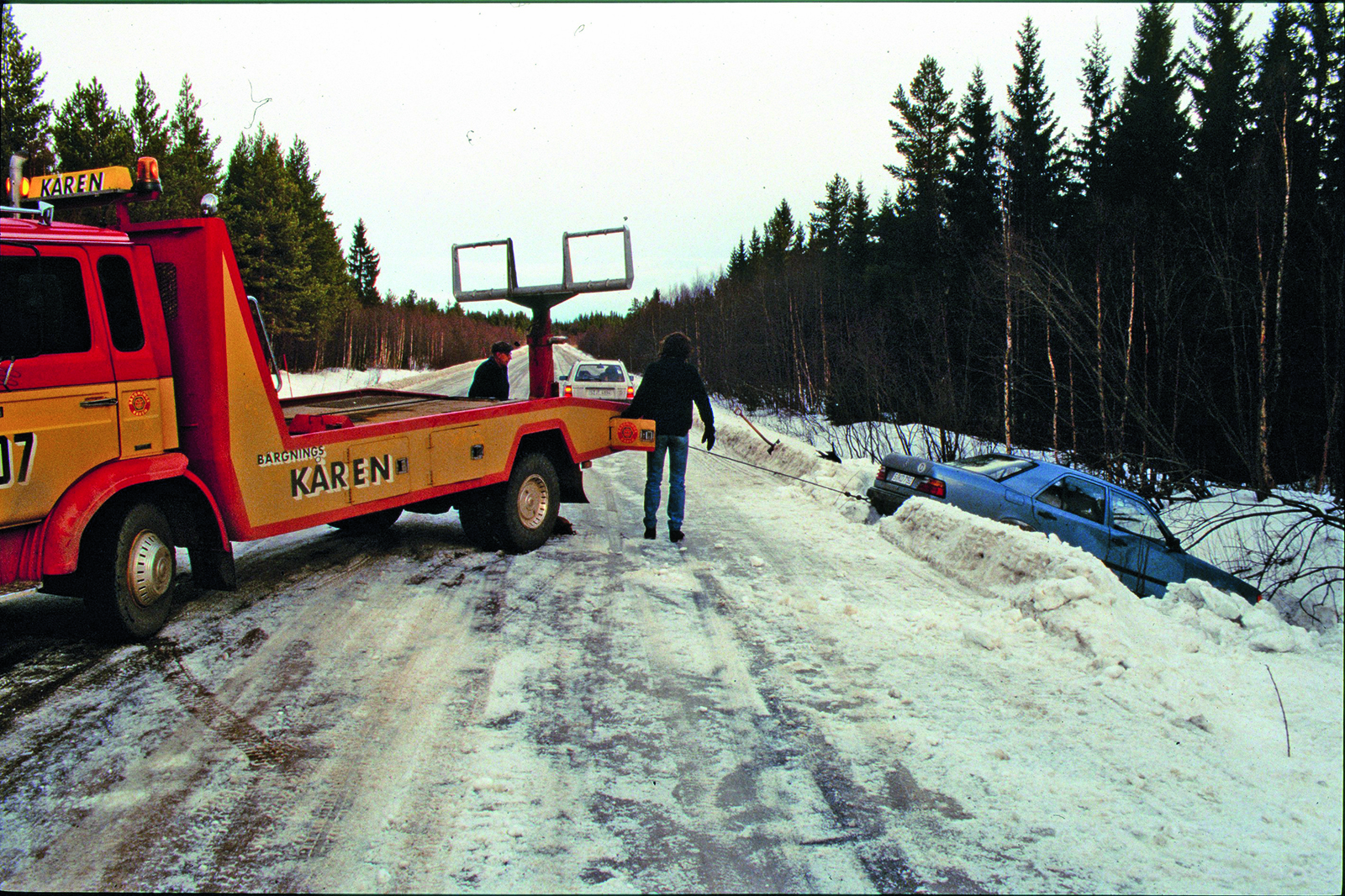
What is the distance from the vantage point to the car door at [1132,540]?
816 cm

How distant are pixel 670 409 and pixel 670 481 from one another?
2.62ft

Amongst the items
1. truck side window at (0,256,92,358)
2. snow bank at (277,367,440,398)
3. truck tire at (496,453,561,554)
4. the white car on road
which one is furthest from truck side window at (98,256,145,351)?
snow bank at (277,367,440,398)

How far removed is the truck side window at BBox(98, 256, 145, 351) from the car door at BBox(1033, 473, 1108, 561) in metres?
8.28

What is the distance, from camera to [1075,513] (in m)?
8.41

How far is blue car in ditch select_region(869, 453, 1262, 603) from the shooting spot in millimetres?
8188

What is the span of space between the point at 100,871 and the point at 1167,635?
228 inches

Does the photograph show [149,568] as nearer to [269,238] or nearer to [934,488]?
[934,488]

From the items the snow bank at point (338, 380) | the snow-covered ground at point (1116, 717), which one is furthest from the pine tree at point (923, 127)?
the snow-covered ground at point (1116, 717)

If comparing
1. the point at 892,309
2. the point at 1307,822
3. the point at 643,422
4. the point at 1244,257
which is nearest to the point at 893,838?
the point at 1307,822

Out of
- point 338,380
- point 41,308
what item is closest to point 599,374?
point 41,308

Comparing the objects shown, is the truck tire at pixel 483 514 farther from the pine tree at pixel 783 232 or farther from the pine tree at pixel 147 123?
the pine tree at pixel 783 232

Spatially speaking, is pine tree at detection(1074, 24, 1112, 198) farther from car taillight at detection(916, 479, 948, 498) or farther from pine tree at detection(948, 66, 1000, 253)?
car taillight at detection(916, 479, 948, 498)

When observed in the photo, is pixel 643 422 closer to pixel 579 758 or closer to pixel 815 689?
pixel 815 689

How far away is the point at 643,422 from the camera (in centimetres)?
859
